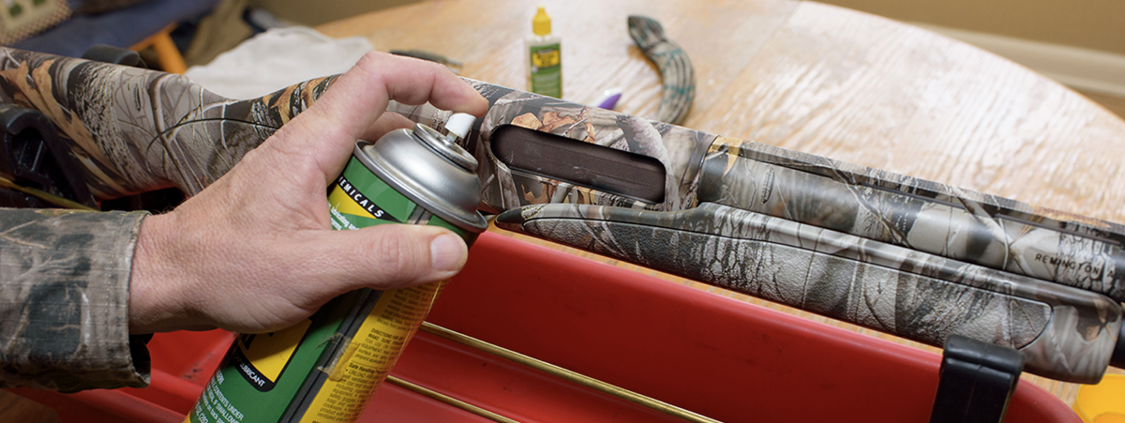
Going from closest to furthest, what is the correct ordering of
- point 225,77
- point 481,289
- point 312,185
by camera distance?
point 312,185, point 481,289, point 225,77

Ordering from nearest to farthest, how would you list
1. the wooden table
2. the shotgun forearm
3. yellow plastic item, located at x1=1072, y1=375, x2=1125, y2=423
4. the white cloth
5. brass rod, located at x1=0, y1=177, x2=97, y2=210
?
the shotgun forearm → yellow plastic item, located at x1=1072, y1=375, x2=1125, y2=423 → brass rod, located at x1=0, y1=177, x2=97, y2=210 → the wooden table → the white cloth

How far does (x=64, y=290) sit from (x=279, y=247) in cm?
18

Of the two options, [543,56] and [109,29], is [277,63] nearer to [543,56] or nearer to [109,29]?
[543,56]

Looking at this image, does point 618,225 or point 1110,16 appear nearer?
point 618,225

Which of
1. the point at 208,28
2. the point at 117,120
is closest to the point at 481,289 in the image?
the point at 117,120

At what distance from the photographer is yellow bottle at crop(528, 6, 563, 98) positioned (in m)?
1.06

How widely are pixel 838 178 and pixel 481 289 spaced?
1.71ft

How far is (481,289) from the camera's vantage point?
87 cm

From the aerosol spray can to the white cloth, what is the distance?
0.80 meters

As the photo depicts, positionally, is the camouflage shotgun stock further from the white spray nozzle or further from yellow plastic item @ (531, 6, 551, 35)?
yellow plastic item @ (531, 6, 551, 35)

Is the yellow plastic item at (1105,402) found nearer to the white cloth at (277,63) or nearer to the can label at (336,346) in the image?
the can label at (336,346)

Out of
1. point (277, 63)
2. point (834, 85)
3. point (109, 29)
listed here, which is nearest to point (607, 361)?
point (834, 85)

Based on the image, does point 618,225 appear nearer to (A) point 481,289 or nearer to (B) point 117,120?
(A) point 481,289

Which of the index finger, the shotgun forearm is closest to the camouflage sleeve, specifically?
the index finger
